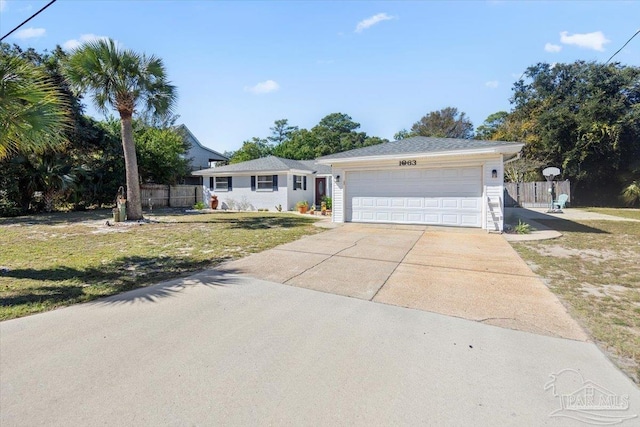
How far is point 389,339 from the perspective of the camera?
304 cm

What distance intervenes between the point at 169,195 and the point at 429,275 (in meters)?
20.7

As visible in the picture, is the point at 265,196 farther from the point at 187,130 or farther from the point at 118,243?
the point at 187,130

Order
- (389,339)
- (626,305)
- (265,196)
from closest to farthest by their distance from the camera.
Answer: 1. (389,339)
2. (626,305)
3. (265,196)

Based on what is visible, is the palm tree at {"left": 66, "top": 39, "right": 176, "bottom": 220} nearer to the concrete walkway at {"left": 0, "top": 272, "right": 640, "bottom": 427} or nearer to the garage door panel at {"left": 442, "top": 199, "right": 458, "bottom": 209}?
the concrete walkway at {"left": 0, "top": 272, "right": 640, "bottom": 427}

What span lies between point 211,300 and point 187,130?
101 feet

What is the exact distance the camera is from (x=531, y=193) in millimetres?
20953

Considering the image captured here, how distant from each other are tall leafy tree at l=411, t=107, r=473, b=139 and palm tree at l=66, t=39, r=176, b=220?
34.9 m

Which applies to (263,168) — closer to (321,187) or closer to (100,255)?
(321,187)

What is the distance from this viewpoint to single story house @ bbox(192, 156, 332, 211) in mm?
18656

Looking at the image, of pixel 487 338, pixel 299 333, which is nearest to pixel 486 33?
pixel 487 338

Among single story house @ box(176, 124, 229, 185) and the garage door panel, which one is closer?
the garage door panel

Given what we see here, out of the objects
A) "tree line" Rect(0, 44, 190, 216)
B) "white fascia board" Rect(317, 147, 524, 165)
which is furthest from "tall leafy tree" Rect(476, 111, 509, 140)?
"tree line" Rect(0, 44, 190, 216)

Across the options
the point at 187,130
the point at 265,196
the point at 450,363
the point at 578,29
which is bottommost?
the point at 450,363
